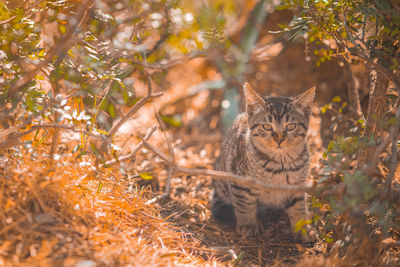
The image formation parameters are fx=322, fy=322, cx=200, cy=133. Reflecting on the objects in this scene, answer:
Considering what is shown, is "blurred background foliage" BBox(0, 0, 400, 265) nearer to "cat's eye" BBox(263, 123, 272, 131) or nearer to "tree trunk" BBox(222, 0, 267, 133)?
"cat's eye" BBox(263, 123, 272, 131)

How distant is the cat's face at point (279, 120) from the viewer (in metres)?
2.85

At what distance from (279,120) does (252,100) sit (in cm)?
35

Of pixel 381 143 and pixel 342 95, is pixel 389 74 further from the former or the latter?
pixel 342 95

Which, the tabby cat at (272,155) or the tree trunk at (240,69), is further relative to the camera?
the tree trunk at (240,69)

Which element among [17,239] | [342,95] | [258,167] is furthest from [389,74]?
[17,239]

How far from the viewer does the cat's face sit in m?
2.85

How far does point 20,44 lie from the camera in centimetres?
246

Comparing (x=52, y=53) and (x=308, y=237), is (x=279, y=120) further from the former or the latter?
(x=52, y=53)

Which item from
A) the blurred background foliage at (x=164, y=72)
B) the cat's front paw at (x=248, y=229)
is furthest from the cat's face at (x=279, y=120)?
the cat's front paw at (x=248, y=229)

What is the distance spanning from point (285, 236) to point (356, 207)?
1.38m

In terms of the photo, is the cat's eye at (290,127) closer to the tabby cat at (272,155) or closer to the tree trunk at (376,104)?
the tabby cat at (272,155)

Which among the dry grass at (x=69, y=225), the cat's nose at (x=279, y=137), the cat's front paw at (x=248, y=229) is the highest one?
the cat's nose at (x=279, y=137)

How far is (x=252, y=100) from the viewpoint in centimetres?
309

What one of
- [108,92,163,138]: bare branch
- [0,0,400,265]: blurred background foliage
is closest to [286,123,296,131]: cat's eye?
[0,0,400,265]: blurred background foliage
